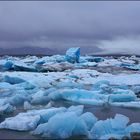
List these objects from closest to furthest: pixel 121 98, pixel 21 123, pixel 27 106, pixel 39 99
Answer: pixel 21 123, pixel 27 106, pixel 39 99, pixel 121 98

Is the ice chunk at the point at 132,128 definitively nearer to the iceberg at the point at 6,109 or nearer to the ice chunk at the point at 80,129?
the ice chunk at the point at 80,129

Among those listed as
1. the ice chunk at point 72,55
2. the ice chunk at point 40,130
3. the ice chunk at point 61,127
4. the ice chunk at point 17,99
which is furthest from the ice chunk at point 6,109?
the ice chunk at point 72,55

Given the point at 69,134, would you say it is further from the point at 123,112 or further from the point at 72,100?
the point at 72,100

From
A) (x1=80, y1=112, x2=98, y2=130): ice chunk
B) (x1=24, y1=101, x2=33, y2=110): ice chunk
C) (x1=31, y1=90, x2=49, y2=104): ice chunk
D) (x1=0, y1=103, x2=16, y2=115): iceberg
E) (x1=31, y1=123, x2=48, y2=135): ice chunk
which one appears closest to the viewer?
(x1=31, y1=123, x2=48, y2=135): ice chunk

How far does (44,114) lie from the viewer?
5.52m

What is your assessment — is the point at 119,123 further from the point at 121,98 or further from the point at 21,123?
the point at 121,98

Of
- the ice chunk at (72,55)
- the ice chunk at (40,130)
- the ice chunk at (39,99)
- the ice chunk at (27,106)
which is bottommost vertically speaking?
the ice chunk at (40,130)

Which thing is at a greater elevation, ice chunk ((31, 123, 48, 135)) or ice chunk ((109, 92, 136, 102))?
ice chunk ((109, 92, 136, 102))

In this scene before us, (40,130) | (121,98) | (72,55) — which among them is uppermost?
(72,55)

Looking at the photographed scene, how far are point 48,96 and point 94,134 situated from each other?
292 centimetres

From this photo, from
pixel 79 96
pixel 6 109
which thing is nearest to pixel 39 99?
pixel 79 96

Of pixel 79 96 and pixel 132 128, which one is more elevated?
pixel 79 96

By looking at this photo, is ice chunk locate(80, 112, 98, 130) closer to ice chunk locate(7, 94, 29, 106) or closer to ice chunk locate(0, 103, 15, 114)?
ice chunk locate(0, 103, 15, 114)

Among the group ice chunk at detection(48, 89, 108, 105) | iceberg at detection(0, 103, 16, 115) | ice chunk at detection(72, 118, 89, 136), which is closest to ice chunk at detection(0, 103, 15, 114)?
iceberg at detection(0, 103, 16, 115)
